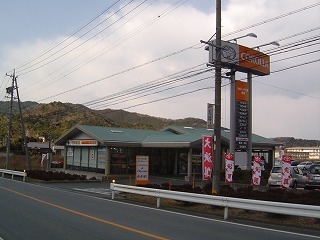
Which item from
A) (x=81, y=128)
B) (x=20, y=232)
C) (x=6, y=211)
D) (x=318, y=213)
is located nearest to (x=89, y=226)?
(x=20, y=232)

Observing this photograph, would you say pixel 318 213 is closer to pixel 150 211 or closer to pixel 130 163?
pixel 150 211

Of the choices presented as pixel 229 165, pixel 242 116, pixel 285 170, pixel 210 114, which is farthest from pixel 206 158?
pixel 242 116

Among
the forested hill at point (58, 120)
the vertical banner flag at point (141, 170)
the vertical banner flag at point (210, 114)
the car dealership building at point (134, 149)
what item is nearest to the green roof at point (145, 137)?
the car dealership building at point (134, 149)

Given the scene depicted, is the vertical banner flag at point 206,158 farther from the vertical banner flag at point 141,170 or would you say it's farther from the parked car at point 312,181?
the parked car at point 312,181

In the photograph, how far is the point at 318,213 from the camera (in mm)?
10023

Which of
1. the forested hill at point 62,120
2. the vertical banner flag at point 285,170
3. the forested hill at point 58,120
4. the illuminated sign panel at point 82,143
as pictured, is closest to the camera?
the vertical banner flag at point 285,170

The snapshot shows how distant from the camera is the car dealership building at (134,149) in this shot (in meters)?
36.7

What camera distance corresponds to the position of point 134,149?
3953cm

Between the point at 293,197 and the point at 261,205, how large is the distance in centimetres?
361

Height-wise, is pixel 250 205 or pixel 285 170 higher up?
pixel 285 170

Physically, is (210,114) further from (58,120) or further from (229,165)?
(58,120)

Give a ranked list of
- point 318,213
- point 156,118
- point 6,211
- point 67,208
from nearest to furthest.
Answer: point 318,213 < point 6,211 < point 67,208 < point 156,118

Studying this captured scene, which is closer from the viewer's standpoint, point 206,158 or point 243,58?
point 206,158

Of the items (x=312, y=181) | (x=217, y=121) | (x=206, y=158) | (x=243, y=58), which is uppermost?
(x=243, y=58)
